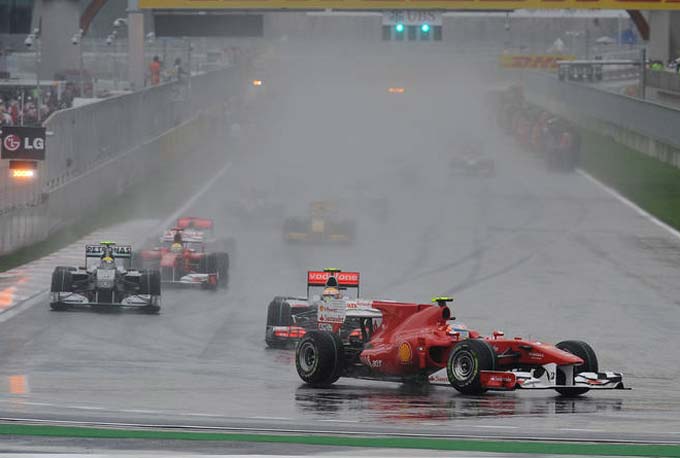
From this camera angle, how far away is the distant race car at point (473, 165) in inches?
2325

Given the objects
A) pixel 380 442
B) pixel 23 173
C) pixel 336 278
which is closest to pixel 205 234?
pixel 23 173

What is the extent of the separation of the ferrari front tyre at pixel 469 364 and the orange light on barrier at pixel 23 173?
64.9 feet

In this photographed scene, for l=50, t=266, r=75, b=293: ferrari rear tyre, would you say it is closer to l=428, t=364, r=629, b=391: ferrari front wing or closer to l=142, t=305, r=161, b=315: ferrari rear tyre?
l=142, t=305, r=161, b=315: ferrari rear tyre

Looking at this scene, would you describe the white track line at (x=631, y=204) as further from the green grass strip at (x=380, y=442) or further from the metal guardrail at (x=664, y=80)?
the green grass strip at (x=380, y=442)

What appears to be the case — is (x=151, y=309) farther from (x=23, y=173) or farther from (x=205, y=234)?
(x=23, y=173)

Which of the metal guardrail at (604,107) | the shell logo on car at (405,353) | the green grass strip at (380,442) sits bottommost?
the green grass strip at (380,442)

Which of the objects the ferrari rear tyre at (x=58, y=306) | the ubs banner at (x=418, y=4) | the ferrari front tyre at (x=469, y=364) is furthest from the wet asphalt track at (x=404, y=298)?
the ubs banner at (x=418, y=4)

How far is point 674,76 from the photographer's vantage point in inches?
2793

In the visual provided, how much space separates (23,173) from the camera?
36906 mm

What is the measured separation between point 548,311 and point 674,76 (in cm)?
4382

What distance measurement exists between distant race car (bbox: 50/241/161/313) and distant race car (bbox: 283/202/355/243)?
11497mm

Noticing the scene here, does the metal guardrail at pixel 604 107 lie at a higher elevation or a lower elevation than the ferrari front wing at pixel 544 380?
higher

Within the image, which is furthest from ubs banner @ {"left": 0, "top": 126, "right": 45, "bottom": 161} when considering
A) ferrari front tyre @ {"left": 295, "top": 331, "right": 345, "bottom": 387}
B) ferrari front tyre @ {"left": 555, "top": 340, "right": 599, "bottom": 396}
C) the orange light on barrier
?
ferrari front tyre @ {"left": 555, "top": 340, "right": 599, "bottom": 396}

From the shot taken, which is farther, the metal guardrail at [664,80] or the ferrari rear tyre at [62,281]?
the metal guardrail at [664,80]
